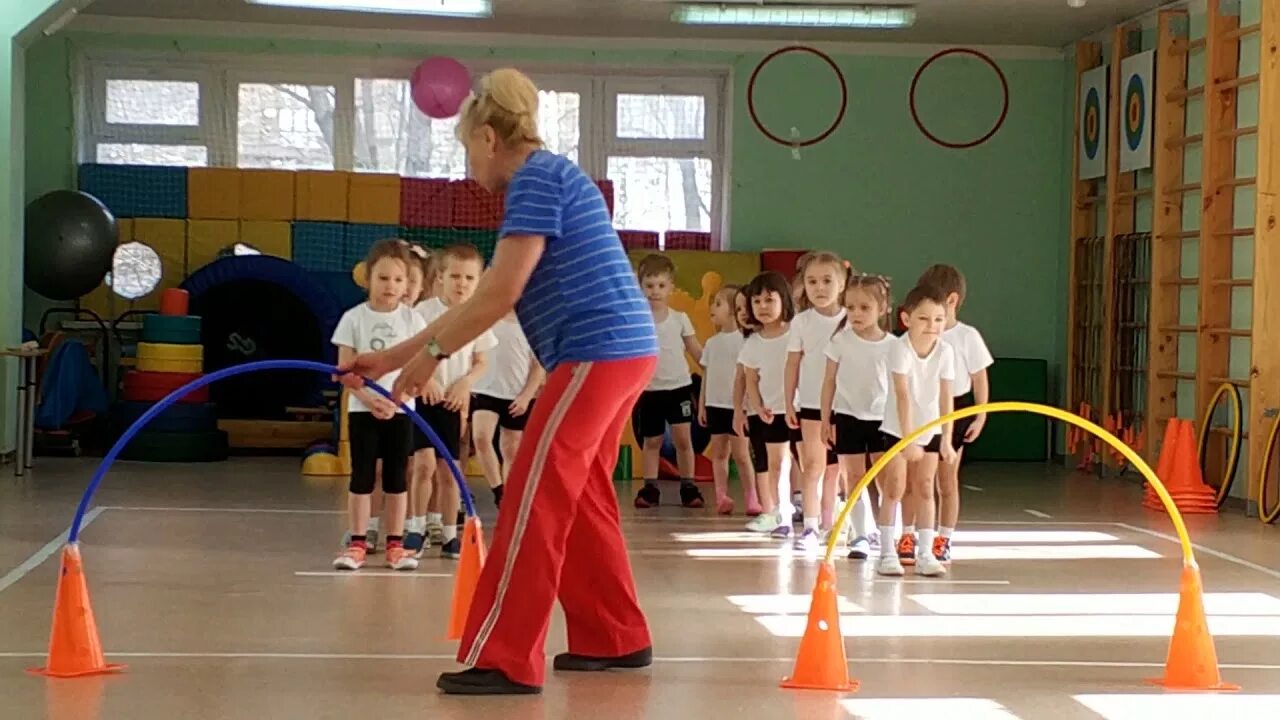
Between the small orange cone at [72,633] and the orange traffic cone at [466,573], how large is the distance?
43.1 inches

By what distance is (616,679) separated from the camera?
475 centimetres

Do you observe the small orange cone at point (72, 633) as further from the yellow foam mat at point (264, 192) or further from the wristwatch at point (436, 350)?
the yellow foam mat at point (264, 192)

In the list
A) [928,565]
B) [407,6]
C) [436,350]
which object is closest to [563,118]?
[407,6]

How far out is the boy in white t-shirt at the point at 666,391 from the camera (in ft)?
30.0

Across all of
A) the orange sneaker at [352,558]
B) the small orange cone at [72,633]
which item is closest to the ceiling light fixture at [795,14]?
the orange sneaker at [352,558]

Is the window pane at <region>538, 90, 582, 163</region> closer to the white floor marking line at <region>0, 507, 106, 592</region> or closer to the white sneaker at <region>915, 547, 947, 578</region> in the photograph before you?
the white floor marking line at <region>0, 507, 106, 592</region>

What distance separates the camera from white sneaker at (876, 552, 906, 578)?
277 inches

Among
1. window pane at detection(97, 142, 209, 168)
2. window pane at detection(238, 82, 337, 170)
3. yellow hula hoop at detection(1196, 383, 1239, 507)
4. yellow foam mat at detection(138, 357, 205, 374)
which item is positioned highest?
window pane at detection(238, 82, 337, 170)

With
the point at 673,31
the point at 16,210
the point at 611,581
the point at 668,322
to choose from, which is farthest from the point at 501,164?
the point at 673,31

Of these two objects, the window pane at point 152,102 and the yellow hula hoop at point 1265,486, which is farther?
the window pane at point 152,102

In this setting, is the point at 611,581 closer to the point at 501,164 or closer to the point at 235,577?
the point at 501,164

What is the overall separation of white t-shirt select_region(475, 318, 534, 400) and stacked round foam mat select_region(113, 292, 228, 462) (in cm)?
456

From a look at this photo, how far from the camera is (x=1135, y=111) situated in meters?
12.1

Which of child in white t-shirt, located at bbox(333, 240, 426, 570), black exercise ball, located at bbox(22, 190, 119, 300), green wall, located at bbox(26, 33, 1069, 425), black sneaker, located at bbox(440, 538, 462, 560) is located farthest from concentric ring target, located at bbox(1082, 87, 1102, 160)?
child in white t-shirt, located at bbox(333, 240, 426, 570)
